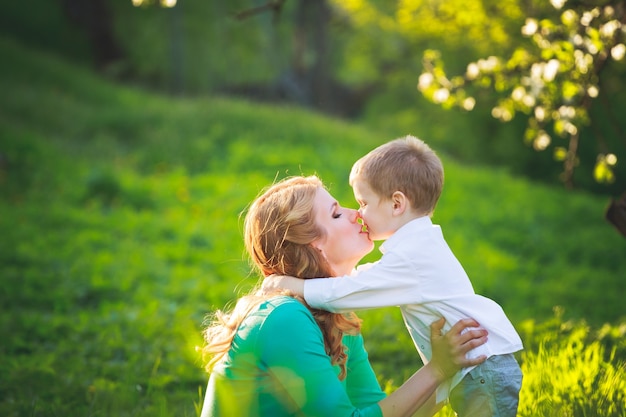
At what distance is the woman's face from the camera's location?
2.80 meters

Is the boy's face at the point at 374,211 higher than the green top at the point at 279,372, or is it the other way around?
the boy's face at the point at 374,211

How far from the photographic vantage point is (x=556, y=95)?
516cm

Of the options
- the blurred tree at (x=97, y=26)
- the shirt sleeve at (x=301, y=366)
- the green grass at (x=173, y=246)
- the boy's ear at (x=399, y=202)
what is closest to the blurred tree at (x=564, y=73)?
the green grass at (x=173, y=246)

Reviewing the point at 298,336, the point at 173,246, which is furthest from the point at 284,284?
the point at 173,246

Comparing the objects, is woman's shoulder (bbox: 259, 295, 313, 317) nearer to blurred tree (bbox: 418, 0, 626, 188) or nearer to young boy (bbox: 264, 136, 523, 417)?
young boy (bbox: 264, 136, 523, 417)

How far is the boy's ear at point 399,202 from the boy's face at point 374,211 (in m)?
0.02

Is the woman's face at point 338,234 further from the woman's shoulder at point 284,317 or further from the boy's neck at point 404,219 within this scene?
the woman's shoulder at point 284,317

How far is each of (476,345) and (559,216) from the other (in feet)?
33.3

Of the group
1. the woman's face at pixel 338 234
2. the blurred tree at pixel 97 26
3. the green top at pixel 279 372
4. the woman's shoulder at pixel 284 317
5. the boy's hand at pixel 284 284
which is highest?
the blurred tree at pixel 97 26

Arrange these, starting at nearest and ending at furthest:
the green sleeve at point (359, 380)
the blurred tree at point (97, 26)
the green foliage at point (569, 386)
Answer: the green sleeve at point (359, 380), the green foliage at point (569, 386), the blurred tree at point (97, 26)

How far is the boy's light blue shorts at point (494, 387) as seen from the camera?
2.66 meters

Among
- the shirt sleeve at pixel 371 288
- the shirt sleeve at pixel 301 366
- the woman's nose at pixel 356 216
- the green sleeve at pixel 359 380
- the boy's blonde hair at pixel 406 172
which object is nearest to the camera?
the shirt sleeve at pixel 301 366

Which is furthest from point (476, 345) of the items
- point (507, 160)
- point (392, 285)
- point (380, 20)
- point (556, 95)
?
point (380, 20)

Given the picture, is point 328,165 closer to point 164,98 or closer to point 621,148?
point 621,148
